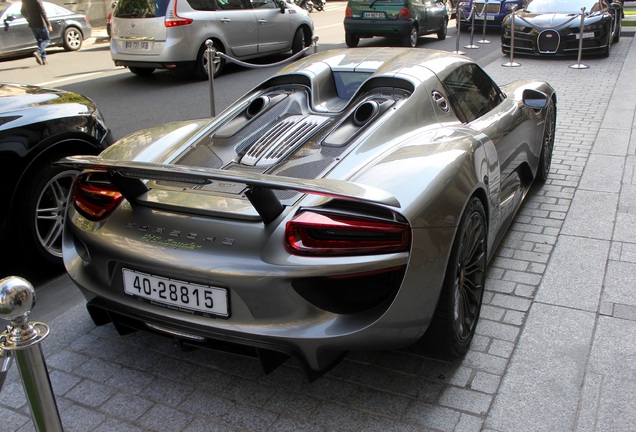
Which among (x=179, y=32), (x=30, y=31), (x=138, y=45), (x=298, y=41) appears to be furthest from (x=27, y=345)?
(x=30, y=31)

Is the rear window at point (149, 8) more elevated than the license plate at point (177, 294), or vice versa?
the rear window at point (149, 8)

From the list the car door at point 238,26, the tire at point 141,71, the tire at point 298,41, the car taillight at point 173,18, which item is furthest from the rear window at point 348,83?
the tire at point 298,41

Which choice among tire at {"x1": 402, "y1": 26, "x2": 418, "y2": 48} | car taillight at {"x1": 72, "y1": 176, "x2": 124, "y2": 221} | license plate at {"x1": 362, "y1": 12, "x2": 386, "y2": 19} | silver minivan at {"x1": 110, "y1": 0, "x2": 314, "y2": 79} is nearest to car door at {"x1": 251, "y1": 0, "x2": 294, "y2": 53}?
silver minivan at {"x1": 110, "y1": 0, "x2": 314, "y2": 79}

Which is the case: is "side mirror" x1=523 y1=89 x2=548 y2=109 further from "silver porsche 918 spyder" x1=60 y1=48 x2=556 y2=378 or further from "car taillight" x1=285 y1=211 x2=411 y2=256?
"car taillight" x1=285 y1=211 x2=411 y2=256

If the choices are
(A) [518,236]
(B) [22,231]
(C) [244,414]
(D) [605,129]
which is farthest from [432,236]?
(D) [605,129]

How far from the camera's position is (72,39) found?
1650 cm

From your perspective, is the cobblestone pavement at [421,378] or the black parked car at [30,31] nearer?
the cobblestone pavement at [421,378]

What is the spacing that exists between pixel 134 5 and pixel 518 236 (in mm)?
8808

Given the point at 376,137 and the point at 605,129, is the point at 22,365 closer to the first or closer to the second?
the point at 376,137

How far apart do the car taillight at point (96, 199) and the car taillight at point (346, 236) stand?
94cm

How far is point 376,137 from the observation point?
3.33 metres

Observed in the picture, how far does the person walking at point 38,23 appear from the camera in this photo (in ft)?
46.1

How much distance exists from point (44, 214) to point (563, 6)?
12.0m

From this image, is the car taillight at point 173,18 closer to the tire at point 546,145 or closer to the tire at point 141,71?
the tire at point 141,71
